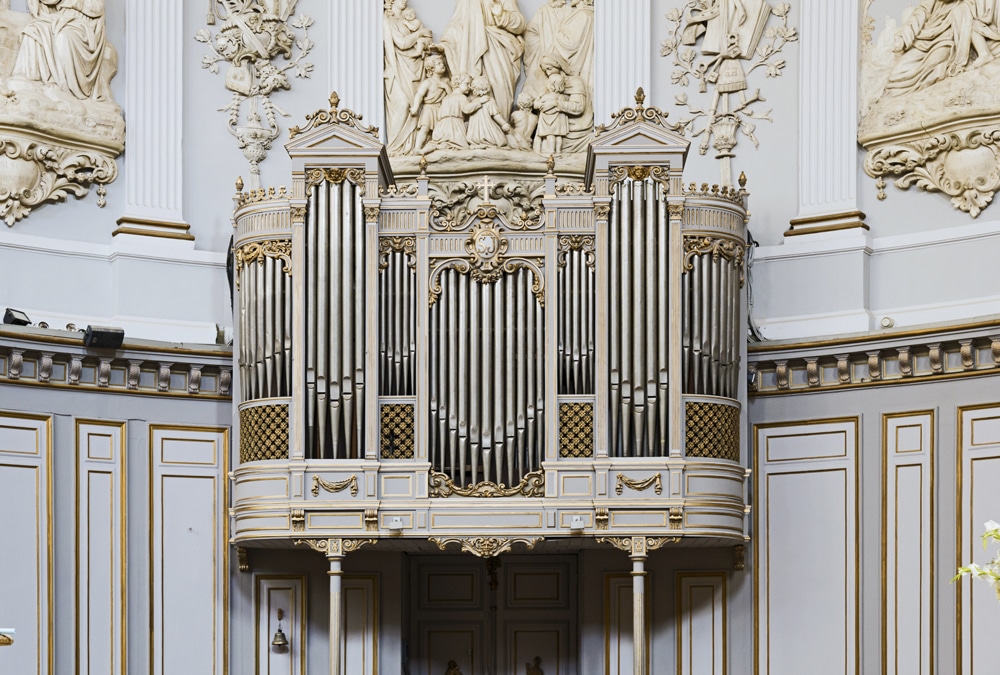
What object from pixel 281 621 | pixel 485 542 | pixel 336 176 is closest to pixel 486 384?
pixel 485 542

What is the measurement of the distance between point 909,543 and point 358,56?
21.7 feet

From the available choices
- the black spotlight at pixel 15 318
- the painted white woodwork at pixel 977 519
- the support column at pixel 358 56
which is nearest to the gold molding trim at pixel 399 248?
the support column at pixel 358 56

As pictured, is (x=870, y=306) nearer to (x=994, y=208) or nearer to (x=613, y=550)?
(x=994, y=208)

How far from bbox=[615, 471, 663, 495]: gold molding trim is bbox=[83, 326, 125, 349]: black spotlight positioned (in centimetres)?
425

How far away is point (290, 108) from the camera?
53.9 feet

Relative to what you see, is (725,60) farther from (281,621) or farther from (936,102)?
(281,621)

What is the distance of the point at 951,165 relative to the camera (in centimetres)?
1503

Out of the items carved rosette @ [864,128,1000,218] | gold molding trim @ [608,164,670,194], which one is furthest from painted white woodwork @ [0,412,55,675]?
carved rosette @ [864,128,1000,218]

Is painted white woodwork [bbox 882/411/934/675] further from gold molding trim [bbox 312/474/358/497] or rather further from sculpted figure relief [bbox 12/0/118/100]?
sculpted figure relief [bbox 12/0/118/100]

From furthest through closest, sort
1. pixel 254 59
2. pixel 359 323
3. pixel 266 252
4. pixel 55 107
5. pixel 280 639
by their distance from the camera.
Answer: pixel 254 59, pixel 55 107, pixel 280 639, pixel 266 252, pixel 359 323

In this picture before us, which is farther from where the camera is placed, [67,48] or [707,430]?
[67,48]

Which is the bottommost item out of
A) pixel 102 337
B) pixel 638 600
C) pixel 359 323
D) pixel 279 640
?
pixel 279 640

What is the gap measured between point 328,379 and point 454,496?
4.54 ft

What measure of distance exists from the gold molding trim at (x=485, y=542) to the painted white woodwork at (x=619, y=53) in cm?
417
